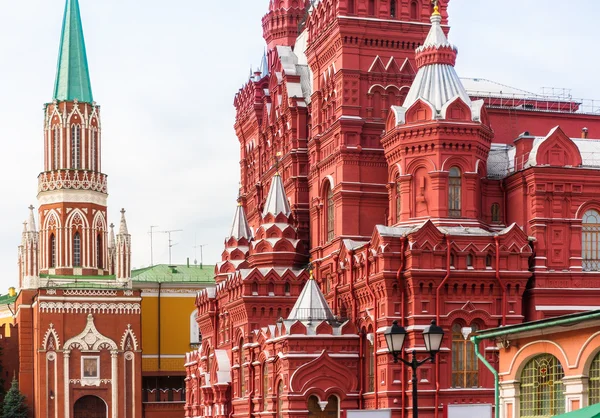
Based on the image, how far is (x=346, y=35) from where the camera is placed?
54531mm

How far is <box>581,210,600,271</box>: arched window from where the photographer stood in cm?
5041

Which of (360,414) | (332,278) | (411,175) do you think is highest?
(411,175)

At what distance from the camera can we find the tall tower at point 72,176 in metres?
86.9

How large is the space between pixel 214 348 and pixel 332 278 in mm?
11535

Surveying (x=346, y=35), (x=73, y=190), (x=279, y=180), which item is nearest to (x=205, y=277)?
(x=73, y=190)

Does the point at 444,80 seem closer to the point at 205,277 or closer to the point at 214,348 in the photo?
the point at 214,348

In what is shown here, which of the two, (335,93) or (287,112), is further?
Answer: (287,112)

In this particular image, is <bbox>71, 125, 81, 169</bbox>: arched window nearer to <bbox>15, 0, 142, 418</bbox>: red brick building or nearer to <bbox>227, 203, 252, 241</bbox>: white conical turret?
<bbox>15, 0, 142, 418</bbox>: red brick building

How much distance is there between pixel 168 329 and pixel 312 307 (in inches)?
1524

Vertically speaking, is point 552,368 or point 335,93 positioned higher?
point 335,93

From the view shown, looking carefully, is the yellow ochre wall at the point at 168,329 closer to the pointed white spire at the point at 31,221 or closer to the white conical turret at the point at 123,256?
the white conical turret at the point at 123,256

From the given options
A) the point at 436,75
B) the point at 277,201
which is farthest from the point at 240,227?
the point at 436,75

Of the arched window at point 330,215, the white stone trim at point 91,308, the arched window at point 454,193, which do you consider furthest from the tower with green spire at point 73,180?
the arched window at point 454,193

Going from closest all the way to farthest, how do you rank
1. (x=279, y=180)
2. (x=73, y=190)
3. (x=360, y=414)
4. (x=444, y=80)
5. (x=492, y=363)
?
(x=360, y=414), (x=492, y=363), (x=444, y=80), (x=279, y=180), (x=73, y=190)
